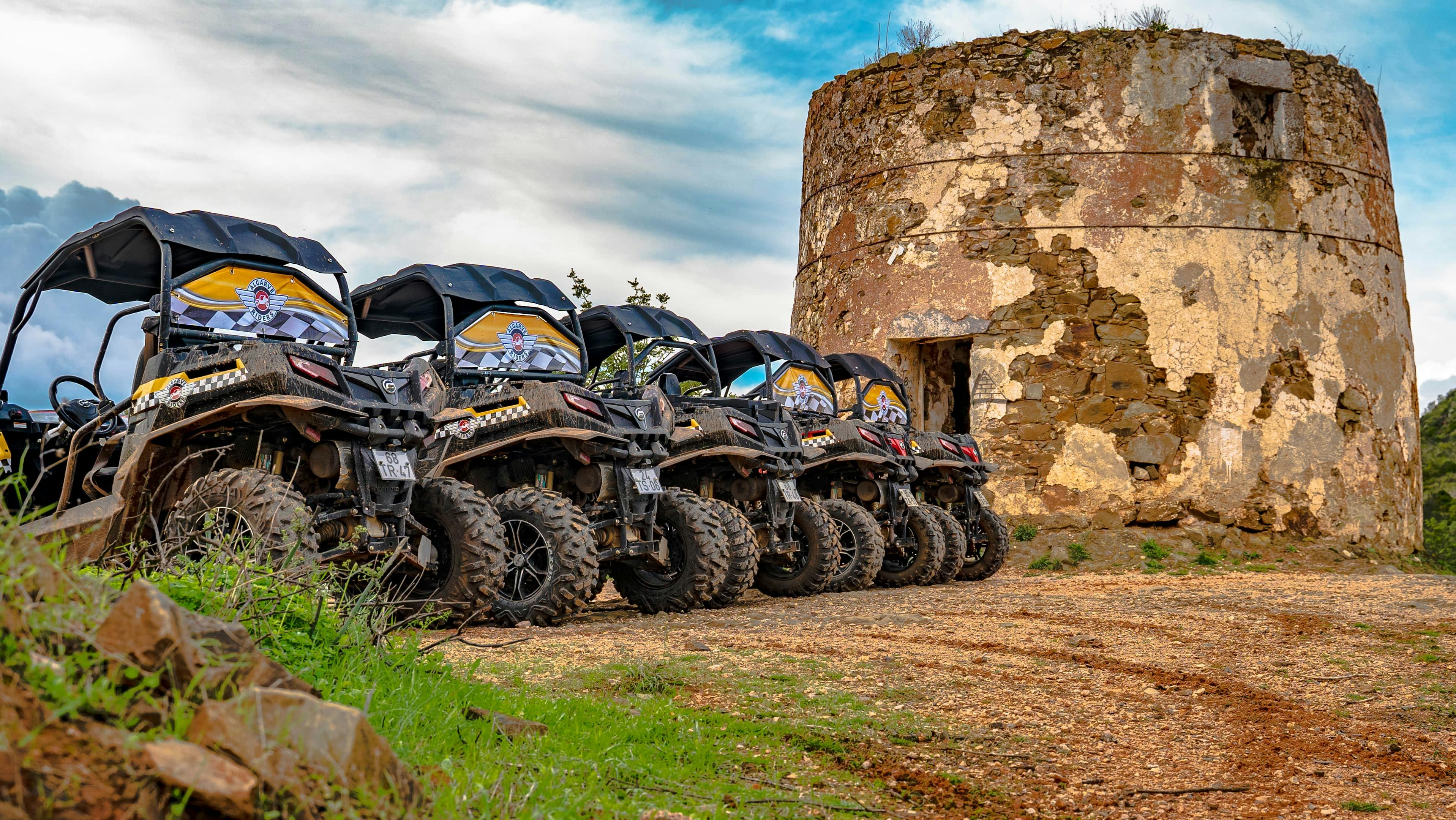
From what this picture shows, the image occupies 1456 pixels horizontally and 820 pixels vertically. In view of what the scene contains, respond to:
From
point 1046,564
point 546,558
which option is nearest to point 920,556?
point 1046,564

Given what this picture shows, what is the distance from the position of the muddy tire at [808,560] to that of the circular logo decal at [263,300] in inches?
179

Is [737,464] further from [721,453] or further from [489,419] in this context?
[489,419]

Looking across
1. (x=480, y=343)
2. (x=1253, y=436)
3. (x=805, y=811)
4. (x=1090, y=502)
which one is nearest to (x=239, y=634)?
(x=805, y=811)

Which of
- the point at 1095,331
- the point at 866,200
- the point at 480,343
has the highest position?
the point at 866,200

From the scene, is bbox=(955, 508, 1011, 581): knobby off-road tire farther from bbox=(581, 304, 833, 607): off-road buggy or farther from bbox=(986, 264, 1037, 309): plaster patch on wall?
bbox=(986, 264, 1037, 309): plaster patch on wall

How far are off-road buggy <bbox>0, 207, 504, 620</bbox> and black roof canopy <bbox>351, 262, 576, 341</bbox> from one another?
1.39m

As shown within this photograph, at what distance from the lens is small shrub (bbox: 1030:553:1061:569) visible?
15.5m

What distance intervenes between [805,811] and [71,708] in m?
1.91

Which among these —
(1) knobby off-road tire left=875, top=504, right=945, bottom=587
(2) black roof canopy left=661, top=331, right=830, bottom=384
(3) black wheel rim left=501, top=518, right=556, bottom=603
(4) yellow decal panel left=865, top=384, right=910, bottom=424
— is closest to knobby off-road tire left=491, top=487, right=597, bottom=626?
(3) black wheel rim left=501, top=518, right=556, bottom=603

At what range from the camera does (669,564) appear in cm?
853

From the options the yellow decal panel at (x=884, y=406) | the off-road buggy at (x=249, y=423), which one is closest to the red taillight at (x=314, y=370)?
the off-road buggy at (x=249, y=423)

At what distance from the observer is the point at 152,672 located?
2230mm

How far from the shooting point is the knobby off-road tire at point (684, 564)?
830 cm

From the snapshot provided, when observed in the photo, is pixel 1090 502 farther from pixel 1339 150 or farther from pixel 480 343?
pixel 480 343
